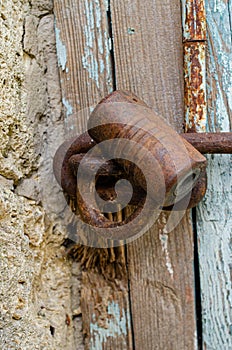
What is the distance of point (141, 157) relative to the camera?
2.49 ft

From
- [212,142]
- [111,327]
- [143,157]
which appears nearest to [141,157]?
[143,157]

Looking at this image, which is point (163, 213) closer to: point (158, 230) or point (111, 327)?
point (158, 230)

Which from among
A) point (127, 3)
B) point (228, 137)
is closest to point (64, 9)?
point (127, 3)

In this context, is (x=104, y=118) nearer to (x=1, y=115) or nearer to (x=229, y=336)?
(x=1, y=115)

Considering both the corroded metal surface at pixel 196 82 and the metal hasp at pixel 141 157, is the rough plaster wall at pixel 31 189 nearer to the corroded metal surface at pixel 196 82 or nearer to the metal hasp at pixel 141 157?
the metal hasp at pixel 141 157

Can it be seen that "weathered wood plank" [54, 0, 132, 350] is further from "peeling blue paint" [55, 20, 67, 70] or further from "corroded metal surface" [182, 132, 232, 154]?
"corroded metal surface" [182, 132, 232, 154]

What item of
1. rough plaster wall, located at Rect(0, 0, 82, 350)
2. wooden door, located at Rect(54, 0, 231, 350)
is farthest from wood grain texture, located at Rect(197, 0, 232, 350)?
rough plaster wall, located at Rect(0, 0, 82, 350)

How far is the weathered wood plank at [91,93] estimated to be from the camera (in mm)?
966

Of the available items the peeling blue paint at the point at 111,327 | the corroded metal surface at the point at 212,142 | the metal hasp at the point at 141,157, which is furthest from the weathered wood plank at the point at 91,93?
the corroded metal surface at the point at 212,142

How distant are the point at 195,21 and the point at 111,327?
0.69 m

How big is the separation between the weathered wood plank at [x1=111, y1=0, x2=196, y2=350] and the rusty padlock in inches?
4.8

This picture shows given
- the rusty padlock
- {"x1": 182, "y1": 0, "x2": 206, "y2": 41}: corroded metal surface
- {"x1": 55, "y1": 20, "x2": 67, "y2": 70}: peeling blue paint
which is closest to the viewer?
the rusty padlock

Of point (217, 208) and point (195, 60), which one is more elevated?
point (195, 60)

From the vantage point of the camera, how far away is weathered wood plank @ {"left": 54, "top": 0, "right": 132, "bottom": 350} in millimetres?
966
